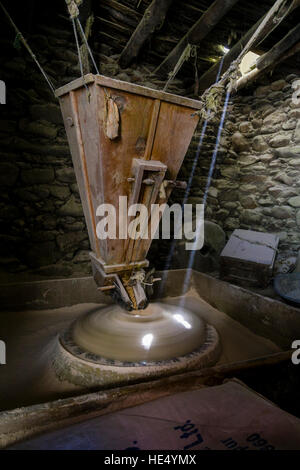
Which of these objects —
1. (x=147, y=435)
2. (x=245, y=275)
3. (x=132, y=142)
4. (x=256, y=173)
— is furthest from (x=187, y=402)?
(x=256, y=173)

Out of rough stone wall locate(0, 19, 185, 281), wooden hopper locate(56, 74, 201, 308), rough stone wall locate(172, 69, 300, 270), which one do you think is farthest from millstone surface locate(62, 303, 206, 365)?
rough stone wall locate(172, 69, 300, 270)

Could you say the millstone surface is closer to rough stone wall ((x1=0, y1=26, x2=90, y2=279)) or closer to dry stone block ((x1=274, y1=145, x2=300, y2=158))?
rough stone wall ((x1=0, y1=26, x2=90, y2=279))

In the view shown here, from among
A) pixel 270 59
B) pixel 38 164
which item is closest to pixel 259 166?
pixel 270 59

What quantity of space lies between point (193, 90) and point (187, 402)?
383 cm

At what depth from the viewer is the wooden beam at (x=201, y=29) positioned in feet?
7.47

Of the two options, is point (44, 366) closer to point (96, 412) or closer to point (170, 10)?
point (96, 412)

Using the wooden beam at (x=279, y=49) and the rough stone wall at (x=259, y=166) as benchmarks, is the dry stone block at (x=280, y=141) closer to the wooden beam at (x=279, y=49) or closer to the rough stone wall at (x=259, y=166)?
the rough stone wall at (x=259, y=166)

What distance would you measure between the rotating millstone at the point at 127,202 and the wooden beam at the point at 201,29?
129 cm

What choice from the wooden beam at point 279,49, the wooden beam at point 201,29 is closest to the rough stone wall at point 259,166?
the wooden beam at point 279,49

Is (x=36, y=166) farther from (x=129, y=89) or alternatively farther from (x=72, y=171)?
(x=129, y=89)

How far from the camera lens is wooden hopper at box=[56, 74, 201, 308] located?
59.1 inches

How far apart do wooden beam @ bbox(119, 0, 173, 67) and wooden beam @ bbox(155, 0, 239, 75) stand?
13.4 inches

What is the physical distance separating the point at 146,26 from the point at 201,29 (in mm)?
554

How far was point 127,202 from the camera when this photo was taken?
174 centimetres
